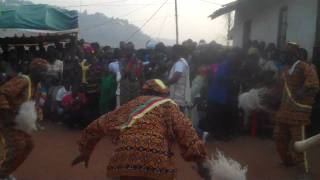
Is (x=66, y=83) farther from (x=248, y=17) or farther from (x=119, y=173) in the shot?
(x=119, y=173)

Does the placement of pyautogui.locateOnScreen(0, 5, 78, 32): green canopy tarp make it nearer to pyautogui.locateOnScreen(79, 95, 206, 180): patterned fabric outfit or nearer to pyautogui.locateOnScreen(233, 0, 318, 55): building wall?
pyautogui.locateOnScreen(233, 0, 318, 55): building wall

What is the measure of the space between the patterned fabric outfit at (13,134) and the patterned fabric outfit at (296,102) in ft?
11.6

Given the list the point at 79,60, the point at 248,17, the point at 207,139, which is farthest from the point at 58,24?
the point at 248,17

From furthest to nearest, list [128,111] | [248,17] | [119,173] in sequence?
[248,17] < [128,111] < [119,173]

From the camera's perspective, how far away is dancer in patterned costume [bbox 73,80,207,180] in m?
3.90

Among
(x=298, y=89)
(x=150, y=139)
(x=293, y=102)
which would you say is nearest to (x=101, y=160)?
(x=293, y=102)

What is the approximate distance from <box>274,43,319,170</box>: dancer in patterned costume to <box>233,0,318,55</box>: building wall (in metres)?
3.43

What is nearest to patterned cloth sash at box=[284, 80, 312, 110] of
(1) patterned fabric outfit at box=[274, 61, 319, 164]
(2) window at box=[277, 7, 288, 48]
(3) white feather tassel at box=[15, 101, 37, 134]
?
(1) patterned fabric outfit at box=[274, 61, 319, 164]

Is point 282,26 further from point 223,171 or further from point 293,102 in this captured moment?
point 223,171

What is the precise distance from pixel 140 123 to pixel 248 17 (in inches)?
472

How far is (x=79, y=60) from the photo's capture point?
11.8 metres

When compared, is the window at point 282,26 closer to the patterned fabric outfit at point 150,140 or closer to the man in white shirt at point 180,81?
the man in white shirt at point 180,81

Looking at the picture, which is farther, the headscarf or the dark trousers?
the dark trousers

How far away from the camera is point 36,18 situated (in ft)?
37.5
